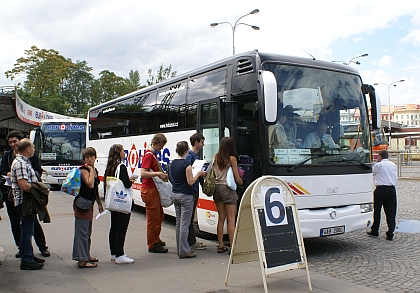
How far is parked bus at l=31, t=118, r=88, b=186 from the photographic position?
19.8 metres

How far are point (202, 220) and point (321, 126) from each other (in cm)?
286

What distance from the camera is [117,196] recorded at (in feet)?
21.3

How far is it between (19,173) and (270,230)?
3.46 m

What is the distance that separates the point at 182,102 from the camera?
9688 millimetres

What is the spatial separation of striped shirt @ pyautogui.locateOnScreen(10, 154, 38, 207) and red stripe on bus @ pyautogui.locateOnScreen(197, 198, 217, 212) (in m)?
3.15

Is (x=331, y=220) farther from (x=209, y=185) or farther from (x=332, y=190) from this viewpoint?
(x=209, y=185)

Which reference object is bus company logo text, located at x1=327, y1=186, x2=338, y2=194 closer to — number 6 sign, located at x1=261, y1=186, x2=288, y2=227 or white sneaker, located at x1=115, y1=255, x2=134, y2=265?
number 6 sign, located at x1=261, y1=186, x2=288, y2=227

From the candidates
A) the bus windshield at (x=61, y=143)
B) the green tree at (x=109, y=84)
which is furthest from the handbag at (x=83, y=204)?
the green tree at (x=109, y=84)

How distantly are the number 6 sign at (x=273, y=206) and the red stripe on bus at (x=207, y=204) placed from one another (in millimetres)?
2513

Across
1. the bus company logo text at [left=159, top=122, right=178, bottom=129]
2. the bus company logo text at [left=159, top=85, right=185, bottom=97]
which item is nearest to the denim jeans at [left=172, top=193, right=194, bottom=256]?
the bus company logo text at [left=159, top=122, right=178, bottom=129]

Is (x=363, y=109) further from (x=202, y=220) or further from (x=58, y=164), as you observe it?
(x=58, y=164)

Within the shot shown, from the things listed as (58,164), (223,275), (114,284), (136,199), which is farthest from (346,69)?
(58,164)

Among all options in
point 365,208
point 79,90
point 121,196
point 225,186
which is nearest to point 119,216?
point 121,196

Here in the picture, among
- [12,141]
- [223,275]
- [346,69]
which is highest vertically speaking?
[346,69]
